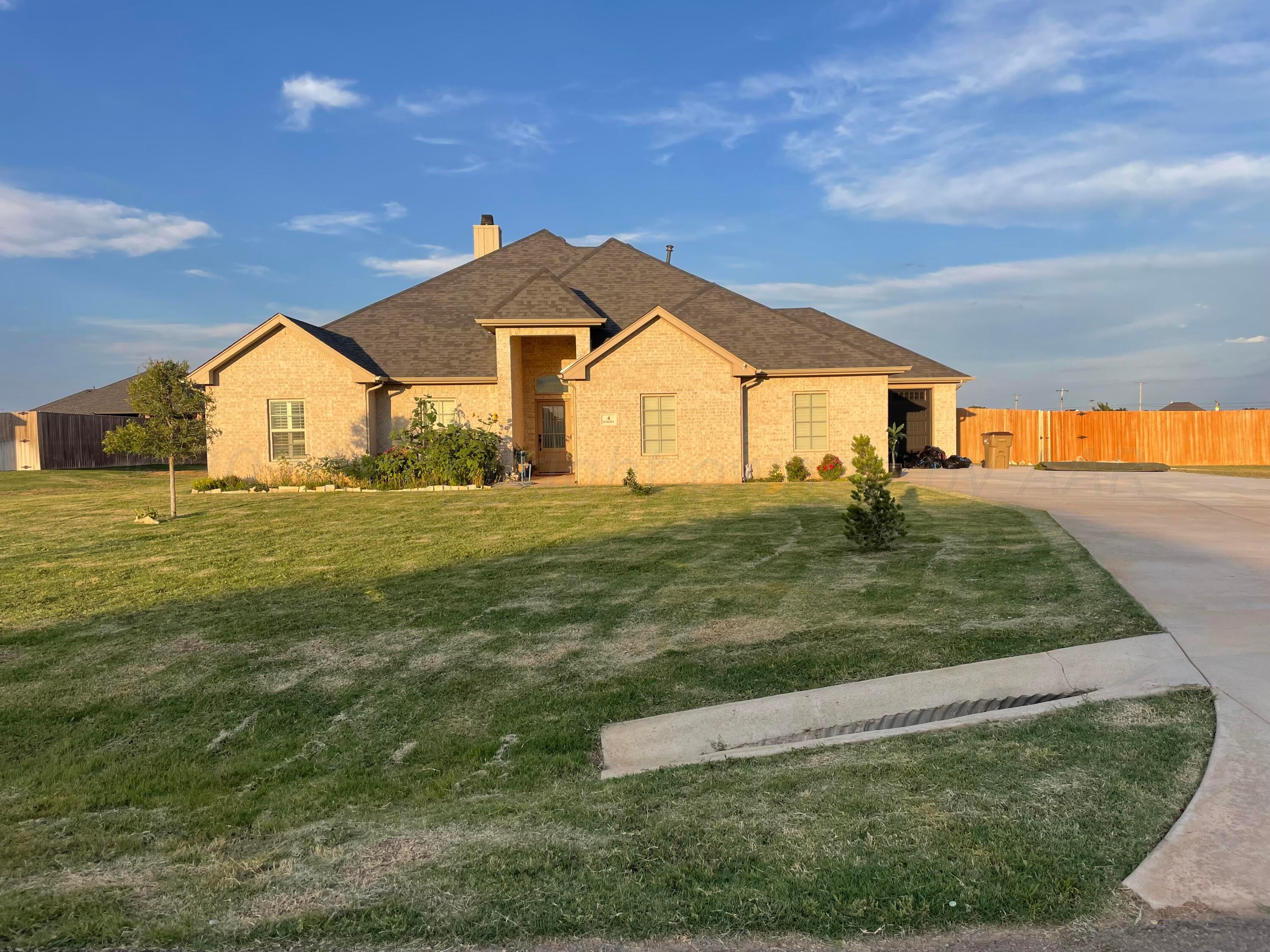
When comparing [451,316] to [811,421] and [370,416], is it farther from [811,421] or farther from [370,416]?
[811,421]

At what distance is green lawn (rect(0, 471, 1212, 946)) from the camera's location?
3.08m

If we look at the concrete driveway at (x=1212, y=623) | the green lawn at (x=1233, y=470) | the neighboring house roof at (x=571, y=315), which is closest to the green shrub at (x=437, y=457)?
the neighboring house roof at (x=571, y=315)

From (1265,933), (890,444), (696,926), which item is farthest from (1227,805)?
(890,444)

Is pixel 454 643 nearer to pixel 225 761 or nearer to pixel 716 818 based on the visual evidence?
pixel 225 761

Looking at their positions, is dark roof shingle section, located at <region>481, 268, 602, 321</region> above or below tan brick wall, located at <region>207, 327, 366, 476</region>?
above

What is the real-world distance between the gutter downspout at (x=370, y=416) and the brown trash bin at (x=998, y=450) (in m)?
21.6

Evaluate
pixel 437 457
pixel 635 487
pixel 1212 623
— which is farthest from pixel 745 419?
pixel 1212 623

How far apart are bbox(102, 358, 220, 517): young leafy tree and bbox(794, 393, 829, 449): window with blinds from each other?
48.9ft

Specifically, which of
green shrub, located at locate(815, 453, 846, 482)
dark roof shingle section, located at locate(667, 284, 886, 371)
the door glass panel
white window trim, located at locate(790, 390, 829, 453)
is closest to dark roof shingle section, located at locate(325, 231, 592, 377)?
the door glass panel

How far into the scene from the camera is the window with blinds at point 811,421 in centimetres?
2294

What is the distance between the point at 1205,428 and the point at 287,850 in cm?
3828

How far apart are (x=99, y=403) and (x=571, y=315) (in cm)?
3362

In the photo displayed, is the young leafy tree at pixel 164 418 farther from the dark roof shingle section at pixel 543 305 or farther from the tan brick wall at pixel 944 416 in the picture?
the tan brick wall at pixel 944 416

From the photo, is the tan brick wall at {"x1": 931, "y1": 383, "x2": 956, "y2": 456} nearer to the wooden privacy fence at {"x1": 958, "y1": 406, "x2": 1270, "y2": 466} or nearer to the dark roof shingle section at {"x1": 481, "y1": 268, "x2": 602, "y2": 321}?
the wooden privacy fence at {"x1": 958, "y1": 406, "x2": 1270, "y2": 466}
